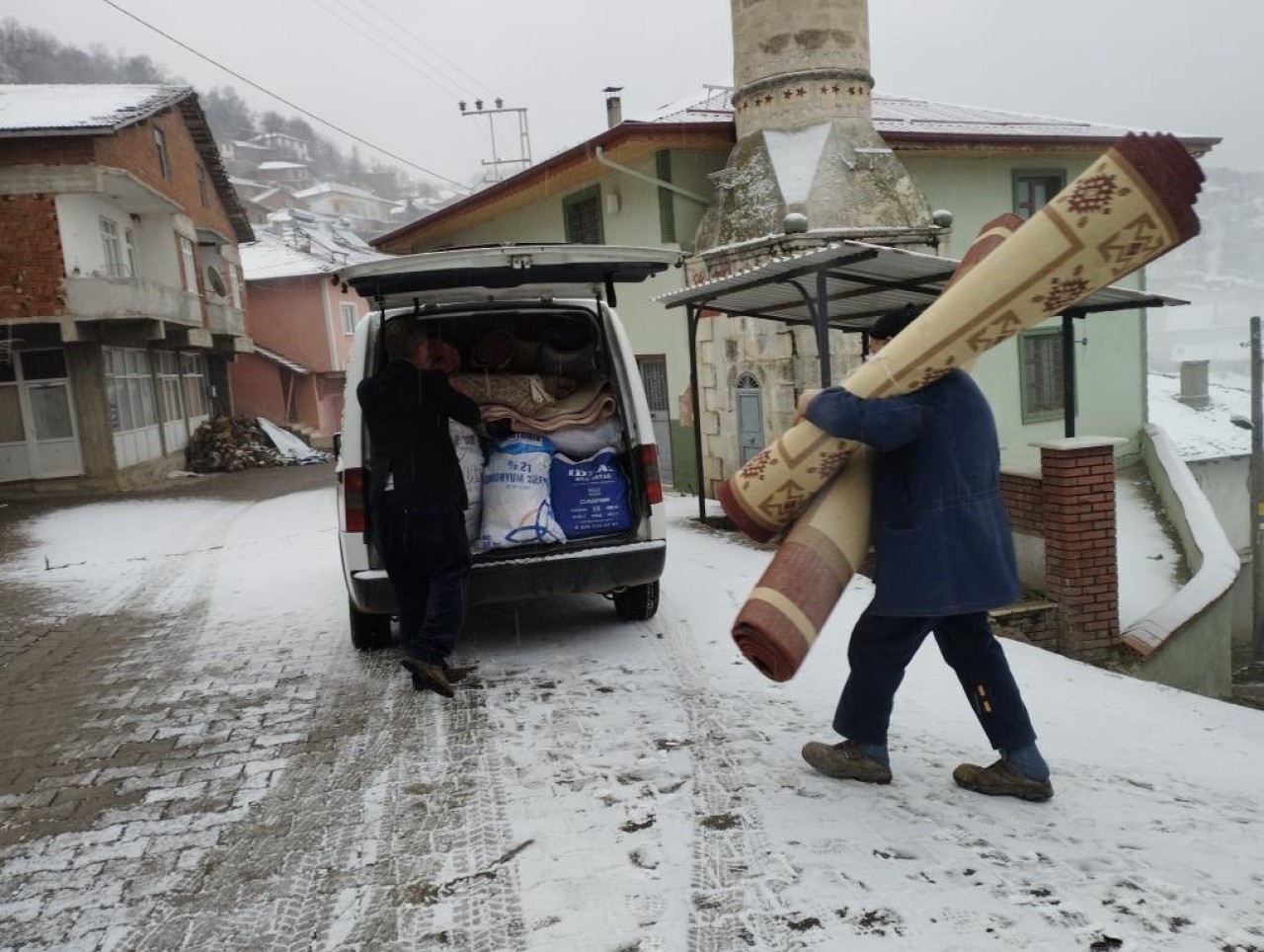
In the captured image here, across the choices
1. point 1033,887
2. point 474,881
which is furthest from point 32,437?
point 1033,887

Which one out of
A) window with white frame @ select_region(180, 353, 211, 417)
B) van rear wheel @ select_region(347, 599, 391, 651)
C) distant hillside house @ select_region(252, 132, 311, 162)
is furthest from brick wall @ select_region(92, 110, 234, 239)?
distant hillside house @ select_region(252, 132, 311, 162)

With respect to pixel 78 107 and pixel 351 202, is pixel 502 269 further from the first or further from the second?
pixel 351 202

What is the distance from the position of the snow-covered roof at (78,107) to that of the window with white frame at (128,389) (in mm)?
4420

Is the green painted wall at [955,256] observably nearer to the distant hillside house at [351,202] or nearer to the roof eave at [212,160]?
the roof eave at [212,160]

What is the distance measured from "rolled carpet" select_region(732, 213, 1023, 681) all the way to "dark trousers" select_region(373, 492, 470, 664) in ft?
5.83

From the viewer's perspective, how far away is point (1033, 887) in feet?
8.32

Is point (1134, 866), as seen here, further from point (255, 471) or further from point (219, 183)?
point (219, 183)

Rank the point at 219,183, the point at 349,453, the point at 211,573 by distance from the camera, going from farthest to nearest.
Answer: the point at 219,183
the point at 211,573
the point at 349,453

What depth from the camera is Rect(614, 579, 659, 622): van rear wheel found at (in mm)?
5520

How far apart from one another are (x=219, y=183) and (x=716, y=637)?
1131 inches

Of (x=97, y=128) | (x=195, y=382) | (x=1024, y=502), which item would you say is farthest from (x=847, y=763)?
(x=195, y=382)

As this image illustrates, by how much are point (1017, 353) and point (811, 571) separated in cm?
1528

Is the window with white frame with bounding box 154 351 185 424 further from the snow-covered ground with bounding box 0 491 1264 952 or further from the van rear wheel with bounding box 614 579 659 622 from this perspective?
the van rear wheel with bounding box 614 579 659 622

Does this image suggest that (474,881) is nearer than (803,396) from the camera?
Yes
